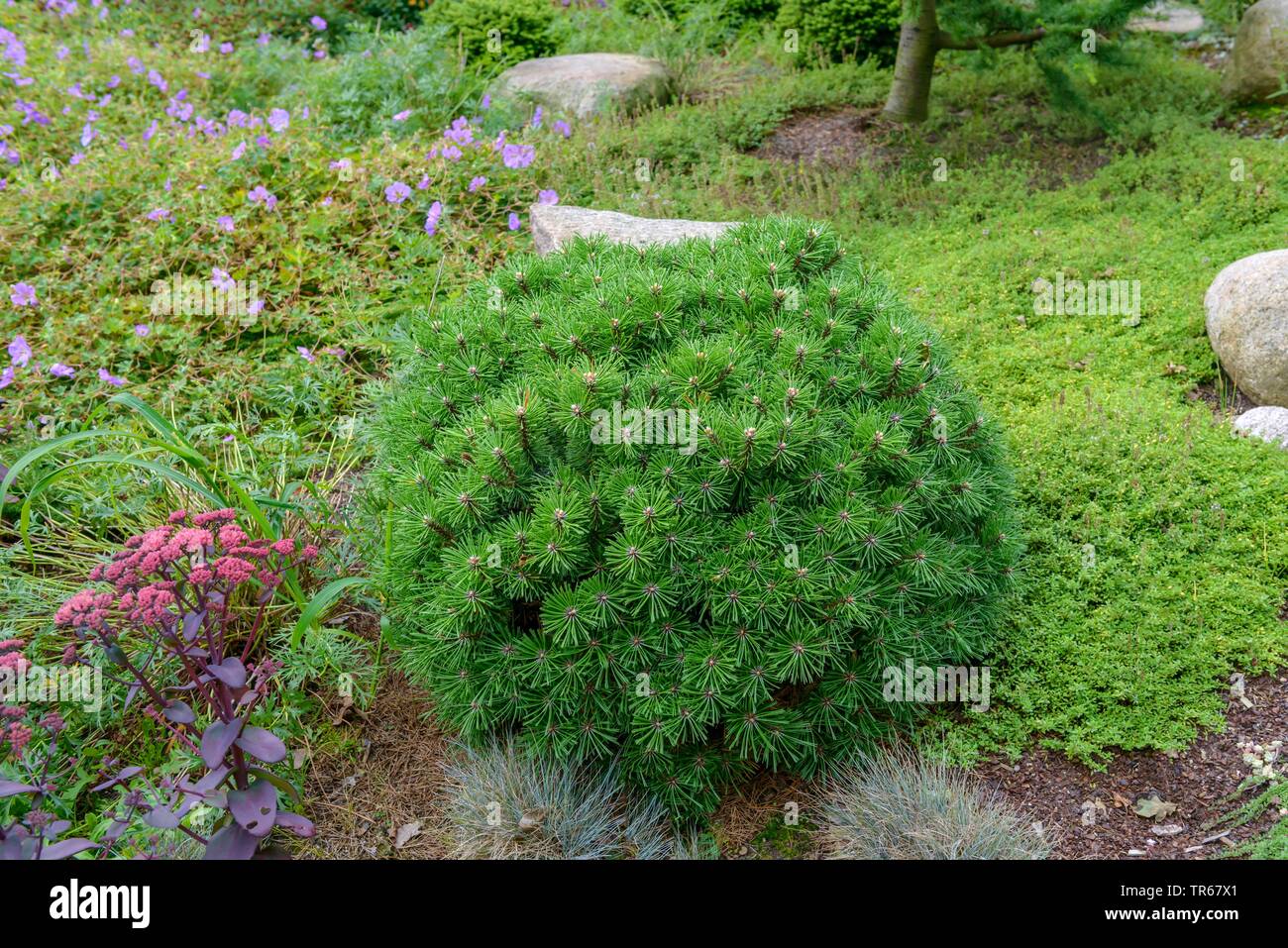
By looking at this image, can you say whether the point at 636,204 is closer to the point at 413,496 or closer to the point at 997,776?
the point at 413,496

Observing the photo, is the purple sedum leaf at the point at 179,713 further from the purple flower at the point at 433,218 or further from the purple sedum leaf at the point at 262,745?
the purple flower at the point at 433,218

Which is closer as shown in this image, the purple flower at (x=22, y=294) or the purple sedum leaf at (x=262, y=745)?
the purple sedum leaf at (x=262, y=745)

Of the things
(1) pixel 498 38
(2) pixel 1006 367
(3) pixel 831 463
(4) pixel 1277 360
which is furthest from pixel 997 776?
(1) pixel 498 38

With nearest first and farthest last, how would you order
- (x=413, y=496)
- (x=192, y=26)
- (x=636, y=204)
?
1. (x=413, y=496)
2. (x=636, y=204)
3. (x=192, y=26)

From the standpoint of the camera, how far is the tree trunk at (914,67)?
21.6 feet

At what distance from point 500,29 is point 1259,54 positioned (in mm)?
5904

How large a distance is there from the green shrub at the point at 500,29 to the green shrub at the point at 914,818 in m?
7.20

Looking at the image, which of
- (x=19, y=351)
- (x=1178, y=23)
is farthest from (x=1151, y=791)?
(x=1178, y=23)

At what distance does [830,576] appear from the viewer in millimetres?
2732

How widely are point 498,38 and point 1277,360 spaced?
21.5ft

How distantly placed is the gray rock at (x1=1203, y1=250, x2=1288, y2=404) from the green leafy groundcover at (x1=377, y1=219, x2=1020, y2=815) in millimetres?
2191

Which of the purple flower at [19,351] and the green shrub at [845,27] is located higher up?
the green shrub at [845,27]

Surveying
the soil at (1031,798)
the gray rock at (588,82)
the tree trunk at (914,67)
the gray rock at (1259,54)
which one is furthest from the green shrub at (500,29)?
the soil at (1031,798)
